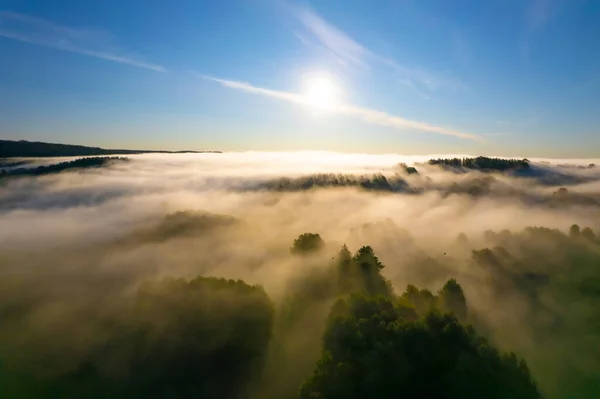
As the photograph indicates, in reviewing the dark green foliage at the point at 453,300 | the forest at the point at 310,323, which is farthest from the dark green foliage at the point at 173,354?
the dark green foliage at the point at 453,300

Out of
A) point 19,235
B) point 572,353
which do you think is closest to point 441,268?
point 572,353

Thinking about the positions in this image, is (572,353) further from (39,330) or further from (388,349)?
(39,330)

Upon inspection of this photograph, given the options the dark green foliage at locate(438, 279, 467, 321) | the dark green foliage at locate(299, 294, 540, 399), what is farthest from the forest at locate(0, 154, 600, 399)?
the dark green foliage at locate(438, 279, 467, 321)

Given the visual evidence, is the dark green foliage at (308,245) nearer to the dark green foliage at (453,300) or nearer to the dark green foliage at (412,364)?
the dark green foliage at (453,300)

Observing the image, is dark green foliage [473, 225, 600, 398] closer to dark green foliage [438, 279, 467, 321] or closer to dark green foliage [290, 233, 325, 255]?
dark green foliage [438, 279, 467, 321]

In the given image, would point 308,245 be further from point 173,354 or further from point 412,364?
point 412,364

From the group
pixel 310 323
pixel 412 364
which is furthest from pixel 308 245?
pixel 412 364
